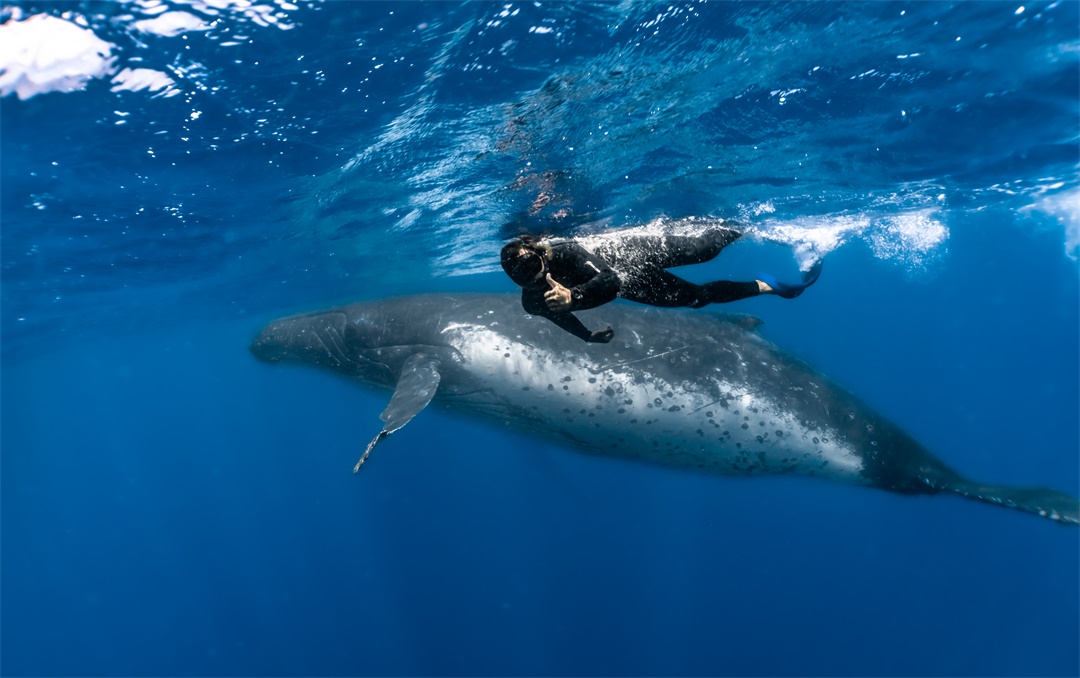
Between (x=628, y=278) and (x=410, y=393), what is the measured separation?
140 inches

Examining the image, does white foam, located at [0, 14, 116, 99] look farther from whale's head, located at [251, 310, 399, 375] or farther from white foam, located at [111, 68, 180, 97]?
whale's head, located at [251, 310, 399, 375]

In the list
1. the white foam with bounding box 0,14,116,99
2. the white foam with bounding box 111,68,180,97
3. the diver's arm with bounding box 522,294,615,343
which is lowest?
the diver's arm with bounding box 522,294,615,343

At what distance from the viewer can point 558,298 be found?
209 inches

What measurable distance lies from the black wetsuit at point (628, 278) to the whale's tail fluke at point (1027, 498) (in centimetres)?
494

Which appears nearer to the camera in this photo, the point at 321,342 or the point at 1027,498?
the point at 1027,498

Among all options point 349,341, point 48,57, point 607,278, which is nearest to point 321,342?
point 349,341

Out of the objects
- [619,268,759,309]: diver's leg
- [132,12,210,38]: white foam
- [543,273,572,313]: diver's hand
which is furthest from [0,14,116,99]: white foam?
[619,268,759,309]: diver's leg

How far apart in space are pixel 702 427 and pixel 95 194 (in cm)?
1236

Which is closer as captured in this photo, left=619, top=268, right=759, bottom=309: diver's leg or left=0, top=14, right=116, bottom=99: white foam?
left=619, top=268, right=759, bottom=309: diver's leg

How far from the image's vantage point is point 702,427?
8953 millimetres

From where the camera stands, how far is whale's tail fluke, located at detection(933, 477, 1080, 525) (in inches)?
329

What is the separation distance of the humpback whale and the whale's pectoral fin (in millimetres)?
35

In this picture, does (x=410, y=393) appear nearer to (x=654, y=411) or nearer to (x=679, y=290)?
(x=654, y=411)

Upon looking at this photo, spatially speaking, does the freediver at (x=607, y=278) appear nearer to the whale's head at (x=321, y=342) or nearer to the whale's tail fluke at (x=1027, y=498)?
the whale's tail fluke at (x=1027, y=498)
